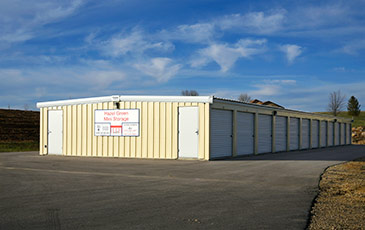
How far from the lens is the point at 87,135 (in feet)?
72.3

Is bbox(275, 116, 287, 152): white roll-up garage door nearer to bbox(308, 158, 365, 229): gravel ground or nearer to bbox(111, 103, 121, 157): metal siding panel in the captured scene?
bbox(111, 103, 121, 157): metal siding panel

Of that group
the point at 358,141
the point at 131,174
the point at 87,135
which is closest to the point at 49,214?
the point at 131,174

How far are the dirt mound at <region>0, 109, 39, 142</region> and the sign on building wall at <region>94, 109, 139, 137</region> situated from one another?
20.6 metres

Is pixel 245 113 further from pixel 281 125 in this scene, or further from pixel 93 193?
pixel 93 193

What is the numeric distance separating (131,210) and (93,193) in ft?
7.18

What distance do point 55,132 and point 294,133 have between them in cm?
1669

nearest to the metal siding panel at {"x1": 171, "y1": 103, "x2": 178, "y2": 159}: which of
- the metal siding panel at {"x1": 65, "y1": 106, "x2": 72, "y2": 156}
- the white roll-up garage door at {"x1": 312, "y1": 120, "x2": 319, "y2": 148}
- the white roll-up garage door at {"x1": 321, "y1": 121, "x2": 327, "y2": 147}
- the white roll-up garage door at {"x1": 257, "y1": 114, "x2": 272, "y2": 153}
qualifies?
the white roll-up garage door at {"x1": 257, "y1": 114, "x2": 272, "y2": 153}

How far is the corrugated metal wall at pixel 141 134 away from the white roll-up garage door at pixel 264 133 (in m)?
6.32

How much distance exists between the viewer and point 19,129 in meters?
45.1

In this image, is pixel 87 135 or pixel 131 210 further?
pixel 87 135

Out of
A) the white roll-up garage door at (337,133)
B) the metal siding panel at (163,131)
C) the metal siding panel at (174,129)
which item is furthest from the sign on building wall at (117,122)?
the white roll-up garage door at (337,133)

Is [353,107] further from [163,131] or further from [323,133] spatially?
[163,131]

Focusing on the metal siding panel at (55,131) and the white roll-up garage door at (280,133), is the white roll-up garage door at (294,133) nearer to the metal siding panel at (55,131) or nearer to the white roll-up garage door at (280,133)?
the white roll-up garage door at (280,133)

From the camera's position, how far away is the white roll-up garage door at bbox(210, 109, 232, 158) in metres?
19.1
